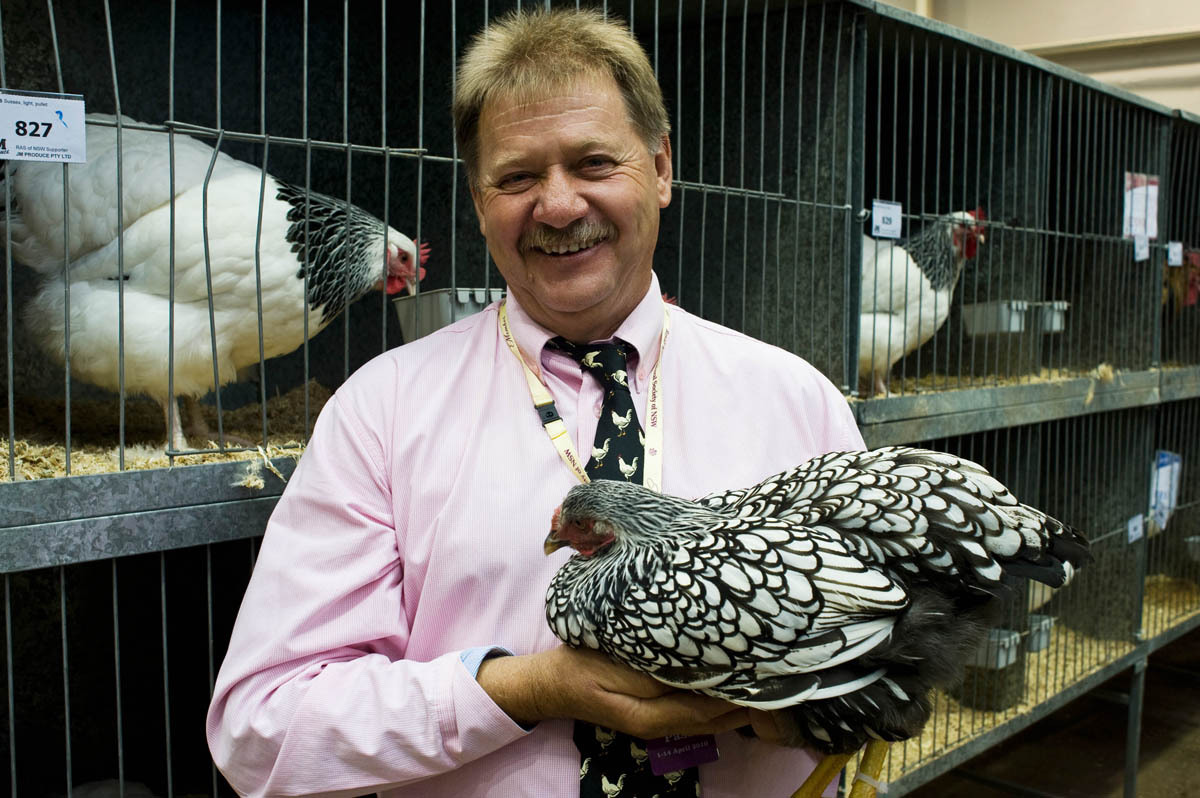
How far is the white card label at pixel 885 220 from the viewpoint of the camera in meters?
2.03

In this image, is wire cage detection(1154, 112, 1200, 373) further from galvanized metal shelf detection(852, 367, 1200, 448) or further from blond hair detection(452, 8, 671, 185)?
blond hair detection(452, 8, 671, 185)

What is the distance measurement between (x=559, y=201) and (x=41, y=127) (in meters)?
0.62

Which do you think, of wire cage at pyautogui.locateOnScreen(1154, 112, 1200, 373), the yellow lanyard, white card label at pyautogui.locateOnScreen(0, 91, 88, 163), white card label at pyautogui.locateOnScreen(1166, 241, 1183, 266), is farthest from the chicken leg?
wire cage at pyautogui.locateOnScreen(1154, 112, 1200, 373)

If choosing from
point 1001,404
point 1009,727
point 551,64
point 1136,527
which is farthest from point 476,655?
point 1136,527

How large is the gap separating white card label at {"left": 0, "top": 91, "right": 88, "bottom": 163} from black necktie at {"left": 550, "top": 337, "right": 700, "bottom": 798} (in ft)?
2.07

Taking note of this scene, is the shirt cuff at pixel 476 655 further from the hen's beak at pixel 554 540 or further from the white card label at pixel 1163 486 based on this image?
the white card label at pixel 1163 486

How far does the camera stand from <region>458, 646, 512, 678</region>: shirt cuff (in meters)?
1.00

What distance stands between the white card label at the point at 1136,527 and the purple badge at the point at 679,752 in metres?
2.51

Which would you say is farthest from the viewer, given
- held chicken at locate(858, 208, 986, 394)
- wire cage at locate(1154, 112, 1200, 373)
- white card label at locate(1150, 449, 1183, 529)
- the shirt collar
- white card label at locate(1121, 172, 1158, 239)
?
wire cage at locate(1154, 112, 1200, 373)

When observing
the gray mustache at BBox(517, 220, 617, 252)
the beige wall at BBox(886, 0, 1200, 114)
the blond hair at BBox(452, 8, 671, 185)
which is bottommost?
the gray mustache at BBox(517, 220, 617, 252)

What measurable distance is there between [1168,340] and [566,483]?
355cm

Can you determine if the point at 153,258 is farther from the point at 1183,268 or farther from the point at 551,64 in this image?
the point at 1183,268

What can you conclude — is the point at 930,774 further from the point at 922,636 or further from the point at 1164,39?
the point at 1164,39

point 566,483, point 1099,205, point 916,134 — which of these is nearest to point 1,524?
point 566,483
